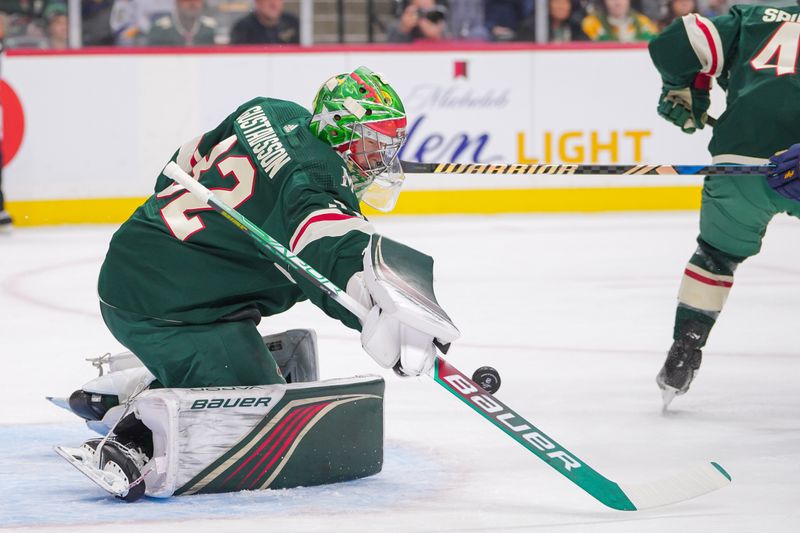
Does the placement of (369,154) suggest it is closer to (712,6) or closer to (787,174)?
(787,174)

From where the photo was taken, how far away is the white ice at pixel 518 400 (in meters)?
2.66

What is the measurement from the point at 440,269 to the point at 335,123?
3582 mm

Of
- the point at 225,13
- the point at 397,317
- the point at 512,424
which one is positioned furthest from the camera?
the point at 225,13

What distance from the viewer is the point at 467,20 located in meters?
8.41

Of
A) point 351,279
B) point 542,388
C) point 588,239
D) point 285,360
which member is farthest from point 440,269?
point 351,279

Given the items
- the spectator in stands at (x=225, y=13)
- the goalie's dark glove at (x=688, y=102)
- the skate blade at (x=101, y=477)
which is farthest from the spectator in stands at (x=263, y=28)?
the skate blade at (x=101, y=477)

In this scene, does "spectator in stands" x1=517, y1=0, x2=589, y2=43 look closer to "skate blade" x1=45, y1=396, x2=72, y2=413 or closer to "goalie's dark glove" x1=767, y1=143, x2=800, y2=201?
"goalie's dark glove" x1=767, y1=143, x2=800, y2=201

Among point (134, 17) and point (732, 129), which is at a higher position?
point (134, 17)

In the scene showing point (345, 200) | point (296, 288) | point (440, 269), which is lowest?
point (440, 269)

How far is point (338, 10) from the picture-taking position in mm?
8227

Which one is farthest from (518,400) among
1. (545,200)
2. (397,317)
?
(545,200)

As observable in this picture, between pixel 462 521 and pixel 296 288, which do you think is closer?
pixel 462 521

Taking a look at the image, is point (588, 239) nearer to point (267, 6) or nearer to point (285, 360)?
point (267, 6)

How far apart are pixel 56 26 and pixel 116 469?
17.9 feet
